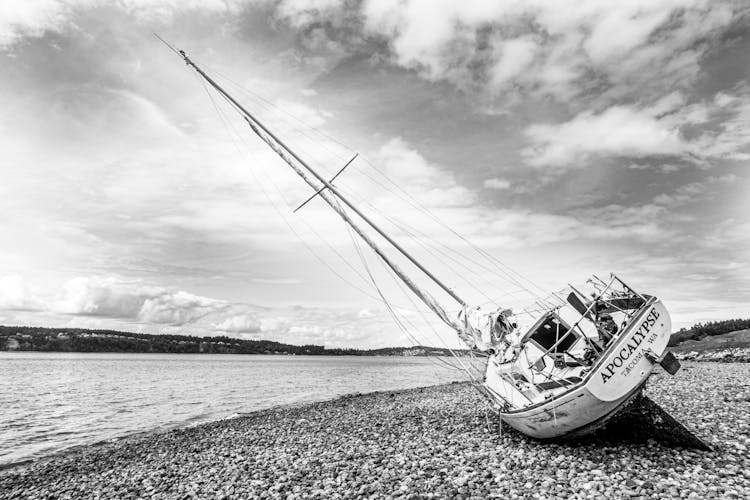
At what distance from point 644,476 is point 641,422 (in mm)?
3031

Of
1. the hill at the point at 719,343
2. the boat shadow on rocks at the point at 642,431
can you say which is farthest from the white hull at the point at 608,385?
the hill at the point at 719,343

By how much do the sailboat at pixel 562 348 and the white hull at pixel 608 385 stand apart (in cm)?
3

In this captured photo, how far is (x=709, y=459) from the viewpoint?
10422 millimetres

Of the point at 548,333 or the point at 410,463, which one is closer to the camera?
the point at 410,463

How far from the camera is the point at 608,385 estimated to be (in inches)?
455

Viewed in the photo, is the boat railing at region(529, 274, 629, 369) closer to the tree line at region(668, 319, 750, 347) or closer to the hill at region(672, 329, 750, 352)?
the hill at region(672, 329, 750, 352)

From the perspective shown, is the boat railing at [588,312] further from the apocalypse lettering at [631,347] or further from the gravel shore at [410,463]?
the gravel shore at [410,463]

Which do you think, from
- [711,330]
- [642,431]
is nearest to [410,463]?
[642,431]

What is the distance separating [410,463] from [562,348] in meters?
7.65

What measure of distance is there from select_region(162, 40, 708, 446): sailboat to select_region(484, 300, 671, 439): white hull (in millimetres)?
26

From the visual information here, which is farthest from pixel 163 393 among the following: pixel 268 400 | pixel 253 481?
pixel 253 481

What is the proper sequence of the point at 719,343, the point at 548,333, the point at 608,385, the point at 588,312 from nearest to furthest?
the point at 608,385
the point at 588,312
the point at 548,333
the point at 719,343

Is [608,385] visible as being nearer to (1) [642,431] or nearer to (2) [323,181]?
(1) [642,431]

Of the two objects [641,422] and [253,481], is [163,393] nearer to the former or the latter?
[253,481]
